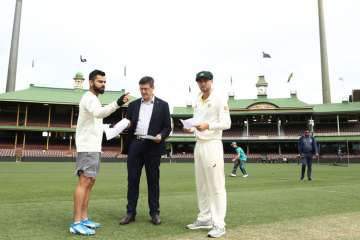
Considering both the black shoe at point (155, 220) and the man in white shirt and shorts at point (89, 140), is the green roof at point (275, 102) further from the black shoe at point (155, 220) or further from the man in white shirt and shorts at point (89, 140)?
the man in white shirt and shorts at point (89, 140)

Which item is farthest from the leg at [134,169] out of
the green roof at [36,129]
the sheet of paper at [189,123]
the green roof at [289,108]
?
the green roof at [289,108]

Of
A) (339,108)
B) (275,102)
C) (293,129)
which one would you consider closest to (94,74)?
(293,129)

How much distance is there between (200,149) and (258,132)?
52434 mm

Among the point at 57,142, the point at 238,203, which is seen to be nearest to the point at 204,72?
the point at 238,203

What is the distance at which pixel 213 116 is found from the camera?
5055mm

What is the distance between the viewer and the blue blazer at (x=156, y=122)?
5.51 m

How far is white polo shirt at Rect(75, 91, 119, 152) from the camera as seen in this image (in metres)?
4.72

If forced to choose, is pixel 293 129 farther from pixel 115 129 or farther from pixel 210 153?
pixel 115 129

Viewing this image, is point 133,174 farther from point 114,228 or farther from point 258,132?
point 258,132

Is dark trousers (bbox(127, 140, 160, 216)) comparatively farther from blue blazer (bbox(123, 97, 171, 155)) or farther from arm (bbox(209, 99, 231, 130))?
arm (bbox(209, 99, 231, 130))

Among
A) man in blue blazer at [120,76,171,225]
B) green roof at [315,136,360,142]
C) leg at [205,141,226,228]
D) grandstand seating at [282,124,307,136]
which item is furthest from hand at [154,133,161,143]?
grandstand seating at [282,124,307,136]

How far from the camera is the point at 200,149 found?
5004mm

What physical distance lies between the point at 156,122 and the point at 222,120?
114 centimetres

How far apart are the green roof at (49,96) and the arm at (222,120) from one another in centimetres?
4263
